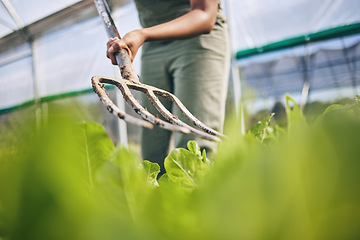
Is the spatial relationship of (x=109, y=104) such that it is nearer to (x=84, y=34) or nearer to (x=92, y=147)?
(x=92, y=147)

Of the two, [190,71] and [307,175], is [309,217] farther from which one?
[190,71]

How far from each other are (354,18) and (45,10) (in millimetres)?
4444

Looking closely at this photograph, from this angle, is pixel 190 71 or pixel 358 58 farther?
pixel 358 58

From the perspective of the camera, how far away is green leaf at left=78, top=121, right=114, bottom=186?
0.53 feet

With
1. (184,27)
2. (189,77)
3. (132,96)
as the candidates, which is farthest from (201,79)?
(132,96)

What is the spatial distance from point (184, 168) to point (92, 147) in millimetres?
123

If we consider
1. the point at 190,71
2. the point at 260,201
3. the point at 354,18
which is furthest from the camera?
the point at 354,18

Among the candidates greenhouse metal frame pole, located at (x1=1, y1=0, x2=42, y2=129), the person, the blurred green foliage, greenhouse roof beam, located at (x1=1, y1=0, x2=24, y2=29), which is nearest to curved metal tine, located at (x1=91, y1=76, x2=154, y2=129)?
the blurred green foliage

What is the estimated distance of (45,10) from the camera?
4.23m

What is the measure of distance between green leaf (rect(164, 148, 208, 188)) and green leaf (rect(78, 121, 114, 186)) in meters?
0.11

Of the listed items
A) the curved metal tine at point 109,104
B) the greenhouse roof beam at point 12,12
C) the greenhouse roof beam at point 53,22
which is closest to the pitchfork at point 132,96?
the curved metal tine at point 109,104

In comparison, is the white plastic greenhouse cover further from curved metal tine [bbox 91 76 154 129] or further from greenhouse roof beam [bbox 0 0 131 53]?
curved metal tine [bbox 91 76 154 129]

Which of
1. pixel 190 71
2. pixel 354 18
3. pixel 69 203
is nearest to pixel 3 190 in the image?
pixel 69 203

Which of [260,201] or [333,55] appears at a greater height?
[333,55]
